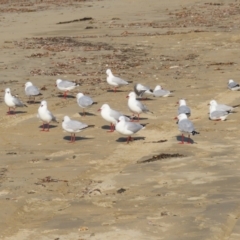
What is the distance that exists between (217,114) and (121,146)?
2217 mm

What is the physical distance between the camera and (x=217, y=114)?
1459 cm

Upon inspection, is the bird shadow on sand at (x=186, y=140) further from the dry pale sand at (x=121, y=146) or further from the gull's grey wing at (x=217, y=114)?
the gull's grey wing at (x=217, y=114)

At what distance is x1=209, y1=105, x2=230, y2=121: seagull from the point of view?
14.6 m

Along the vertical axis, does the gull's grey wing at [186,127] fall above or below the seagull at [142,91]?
above

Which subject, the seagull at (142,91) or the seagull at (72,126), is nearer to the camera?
the seagull at (72,126)

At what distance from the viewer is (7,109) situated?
16.4 metres

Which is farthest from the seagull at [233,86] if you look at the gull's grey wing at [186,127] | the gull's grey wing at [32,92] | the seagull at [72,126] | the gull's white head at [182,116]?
the seagull at [72,126]

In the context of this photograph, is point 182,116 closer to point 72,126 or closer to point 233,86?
point 72,126

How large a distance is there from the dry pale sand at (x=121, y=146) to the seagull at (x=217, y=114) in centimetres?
14

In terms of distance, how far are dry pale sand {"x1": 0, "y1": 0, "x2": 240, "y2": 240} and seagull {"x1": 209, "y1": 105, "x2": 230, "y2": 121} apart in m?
0.14

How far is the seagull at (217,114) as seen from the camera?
14.6 metres

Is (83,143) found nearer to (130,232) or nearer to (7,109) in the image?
(7,109)

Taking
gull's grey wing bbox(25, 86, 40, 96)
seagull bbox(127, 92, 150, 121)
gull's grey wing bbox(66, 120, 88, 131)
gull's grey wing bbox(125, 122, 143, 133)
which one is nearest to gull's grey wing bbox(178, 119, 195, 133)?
gull's grey wing bbox(125, 122, 143, 133)

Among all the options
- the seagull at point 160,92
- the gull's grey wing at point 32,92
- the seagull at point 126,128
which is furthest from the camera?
the seagull at point 160,92
